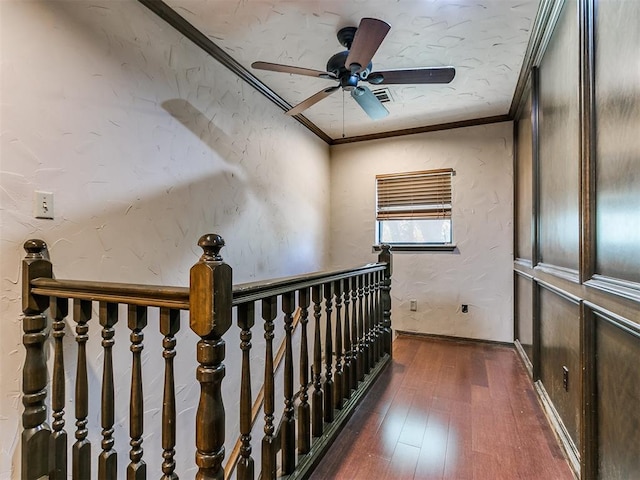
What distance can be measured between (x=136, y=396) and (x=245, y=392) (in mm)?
365

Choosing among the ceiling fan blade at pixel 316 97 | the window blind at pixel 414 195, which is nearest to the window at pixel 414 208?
the window blind at pixel 414 195

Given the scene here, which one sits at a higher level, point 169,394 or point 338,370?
point 169,394

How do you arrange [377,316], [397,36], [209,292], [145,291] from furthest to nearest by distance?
[377,316]
[397,36]
[145,291]
[209,292]

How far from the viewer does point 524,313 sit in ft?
10.1

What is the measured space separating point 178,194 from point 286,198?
145 cm

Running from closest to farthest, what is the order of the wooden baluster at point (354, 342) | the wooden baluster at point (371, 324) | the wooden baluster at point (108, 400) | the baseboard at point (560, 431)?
the wooden baluster at point (108, 400), the baseboard at point (560, 431), the wooden baluster at point (354, 342), the wooden baluster at point (371, 324)

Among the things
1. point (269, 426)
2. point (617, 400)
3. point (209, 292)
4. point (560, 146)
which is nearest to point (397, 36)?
point (560, 146)

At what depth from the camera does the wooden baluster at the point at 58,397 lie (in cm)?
132

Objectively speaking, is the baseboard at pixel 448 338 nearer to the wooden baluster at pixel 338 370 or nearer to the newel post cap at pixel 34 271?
the wooden baluster at pixel 338 370

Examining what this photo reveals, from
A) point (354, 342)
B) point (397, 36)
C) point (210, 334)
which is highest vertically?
point (397, 36)

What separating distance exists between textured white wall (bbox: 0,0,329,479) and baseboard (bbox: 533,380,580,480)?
7.19 feet

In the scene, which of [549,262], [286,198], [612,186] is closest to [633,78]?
[612,186]

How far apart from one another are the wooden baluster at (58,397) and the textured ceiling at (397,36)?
1855mm

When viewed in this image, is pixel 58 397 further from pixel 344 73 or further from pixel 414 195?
pixel 414 195
